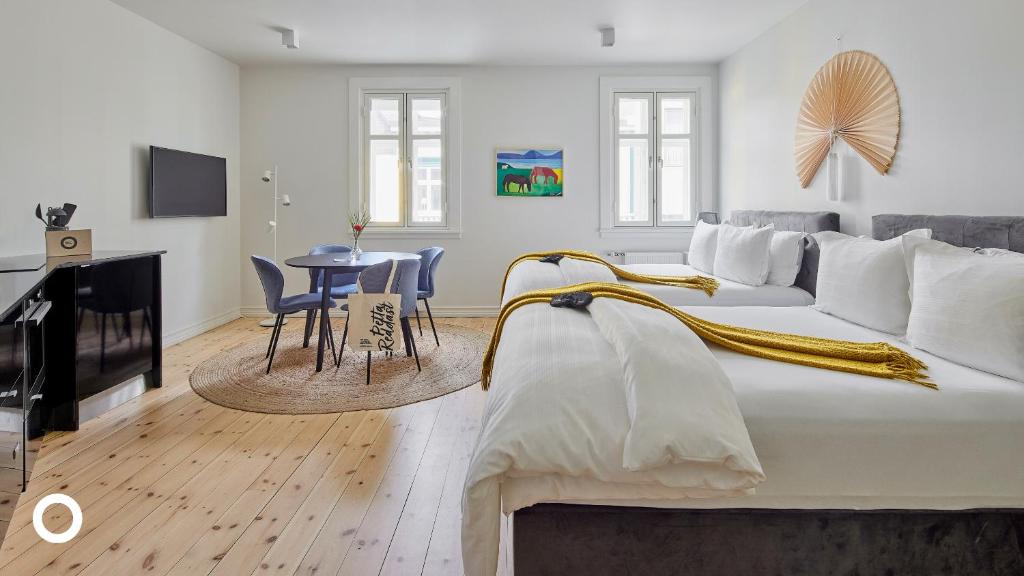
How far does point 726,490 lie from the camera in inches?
54.2

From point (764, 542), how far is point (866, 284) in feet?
5.16

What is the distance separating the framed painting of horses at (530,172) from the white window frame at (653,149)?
1.53ft

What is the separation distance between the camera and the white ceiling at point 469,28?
4.32 meters

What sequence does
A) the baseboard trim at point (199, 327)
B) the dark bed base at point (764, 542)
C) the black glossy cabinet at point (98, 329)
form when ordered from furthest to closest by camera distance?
the baseboard trim at point (199, 327) < the black glossy cabinet at point (98, 329) < the dark bed base at point (764, 542)

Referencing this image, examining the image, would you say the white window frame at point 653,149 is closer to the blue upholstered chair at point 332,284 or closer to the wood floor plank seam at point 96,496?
the blue upholstered chair at point 332,284

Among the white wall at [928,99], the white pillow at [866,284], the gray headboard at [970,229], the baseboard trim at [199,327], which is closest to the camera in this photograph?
the gray headboard at [970,229]

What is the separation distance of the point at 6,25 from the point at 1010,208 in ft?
16.8

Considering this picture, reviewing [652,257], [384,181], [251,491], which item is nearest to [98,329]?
[251,491]

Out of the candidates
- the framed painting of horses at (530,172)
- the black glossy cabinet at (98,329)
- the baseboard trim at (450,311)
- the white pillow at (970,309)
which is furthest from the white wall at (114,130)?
the white pillow at (970,309)

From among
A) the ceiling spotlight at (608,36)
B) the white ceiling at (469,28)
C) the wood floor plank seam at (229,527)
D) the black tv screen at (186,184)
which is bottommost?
the wood floor plank seam at (229,527)

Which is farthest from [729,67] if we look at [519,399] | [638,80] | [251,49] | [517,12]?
[519,399]

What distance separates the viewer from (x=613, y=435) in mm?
1400

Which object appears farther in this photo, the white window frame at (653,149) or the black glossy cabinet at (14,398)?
the white window frame at (653,149)

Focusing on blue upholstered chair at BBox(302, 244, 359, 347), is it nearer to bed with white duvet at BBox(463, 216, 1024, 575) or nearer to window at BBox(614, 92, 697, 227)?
window at BBox(614, 92, 697, 227)
